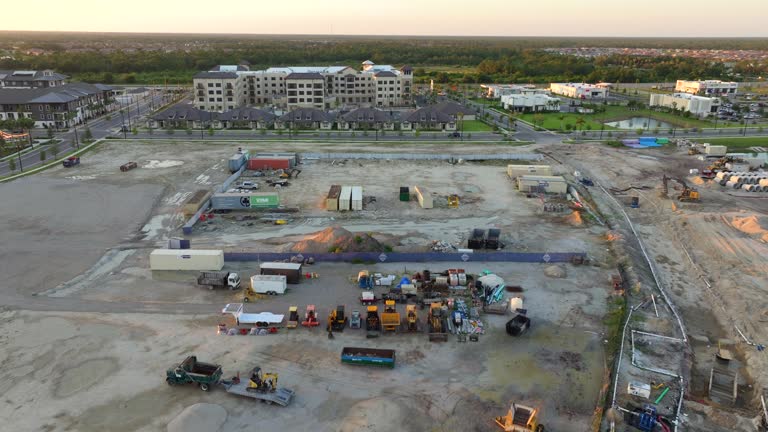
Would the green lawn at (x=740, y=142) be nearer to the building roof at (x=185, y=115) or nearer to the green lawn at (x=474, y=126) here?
the green lawn at (x=474, y=126)

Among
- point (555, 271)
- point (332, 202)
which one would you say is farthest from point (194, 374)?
point (332, 202)

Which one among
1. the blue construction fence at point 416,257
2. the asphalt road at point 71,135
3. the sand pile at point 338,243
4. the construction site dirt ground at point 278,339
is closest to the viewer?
the construction site dirt ground at point 278,339

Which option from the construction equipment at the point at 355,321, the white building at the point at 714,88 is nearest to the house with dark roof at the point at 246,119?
the construction equipment at the point at 355,321

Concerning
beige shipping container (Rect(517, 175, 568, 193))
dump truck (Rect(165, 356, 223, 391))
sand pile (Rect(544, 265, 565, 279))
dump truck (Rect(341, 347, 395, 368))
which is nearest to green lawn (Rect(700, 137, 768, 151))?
beige shipping container (Rect(517, 175, 568, 193))

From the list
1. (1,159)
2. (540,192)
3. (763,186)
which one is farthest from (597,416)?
(1,159)

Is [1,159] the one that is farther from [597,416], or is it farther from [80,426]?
[597,416]

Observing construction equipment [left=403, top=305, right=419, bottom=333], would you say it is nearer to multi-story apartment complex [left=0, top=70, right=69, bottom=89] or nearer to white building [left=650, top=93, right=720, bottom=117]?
white building [left=650, top=93, right=720, bottom=117]
